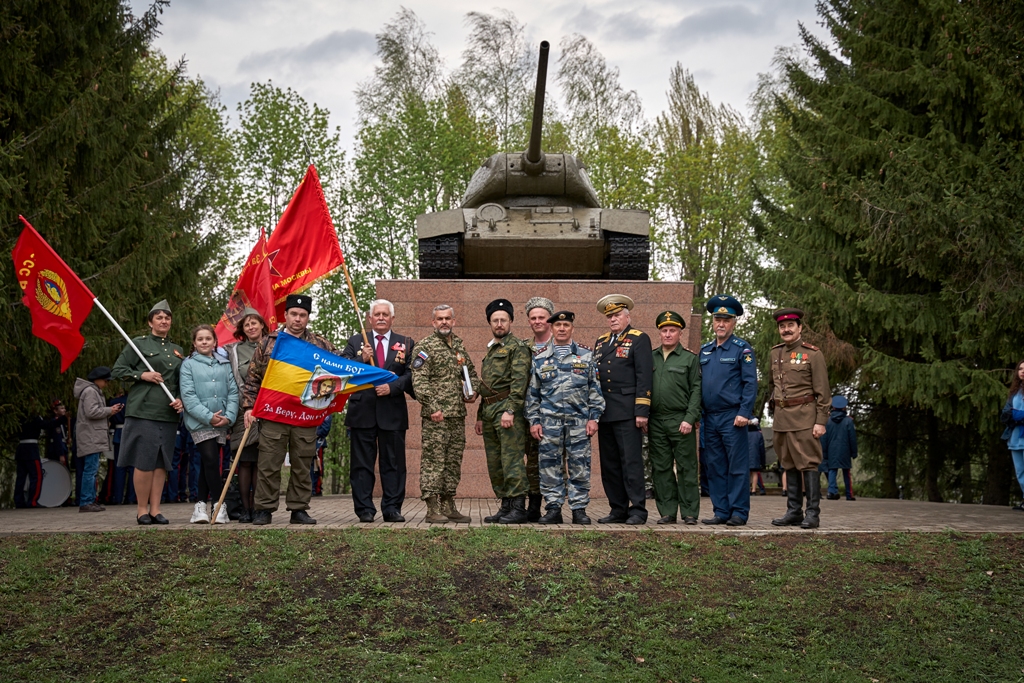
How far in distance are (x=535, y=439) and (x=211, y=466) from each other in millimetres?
2764

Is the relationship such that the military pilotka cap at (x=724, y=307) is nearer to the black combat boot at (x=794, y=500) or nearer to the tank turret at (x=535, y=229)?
the black combat boot at (x=794, y=500)

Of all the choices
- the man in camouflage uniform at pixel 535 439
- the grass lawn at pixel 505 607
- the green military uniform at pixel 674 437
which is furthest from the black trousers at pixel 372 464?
the green military uniform at pixel 674 437

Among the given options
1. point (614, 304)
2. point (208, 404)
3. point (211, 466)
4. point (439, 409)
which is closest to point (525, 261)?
point (614, 304)

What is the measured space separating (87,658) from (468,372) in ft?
12.2

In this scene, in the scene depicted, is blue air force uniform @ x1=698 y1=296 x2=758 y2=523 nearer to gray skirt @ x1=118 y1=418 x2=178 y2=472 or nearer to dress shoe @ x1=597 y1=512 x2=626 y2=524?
dress shoe @ x1=597 y1=512 x2=626 y2=524

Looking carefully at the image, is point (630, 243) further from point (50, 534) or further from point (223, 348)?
point (50, 534)

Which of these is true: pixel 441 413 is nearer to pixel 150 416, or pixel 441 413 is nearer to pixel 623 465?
pixel 623 465

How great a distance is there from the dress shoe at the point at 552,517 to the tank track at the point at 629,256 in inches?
189

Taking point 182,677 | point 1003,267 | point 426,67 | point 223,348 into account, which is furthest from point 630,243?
point 426,67

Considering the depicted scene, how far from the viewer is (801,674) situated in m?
5.39

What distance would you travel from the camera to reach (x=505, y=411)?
26.6ft

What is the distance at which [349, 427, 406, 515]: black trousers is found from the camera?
27.2ft

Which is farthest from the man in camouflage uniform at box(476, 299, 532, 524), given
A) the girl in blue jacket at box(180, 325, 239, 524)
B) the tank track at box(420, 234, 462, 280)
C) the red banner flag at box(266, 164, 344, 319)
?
the tank track at box(420, 234, 462, 280)

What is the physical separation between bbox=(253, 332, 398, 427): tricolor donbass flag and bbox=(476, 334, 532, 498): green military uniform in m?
0.82
